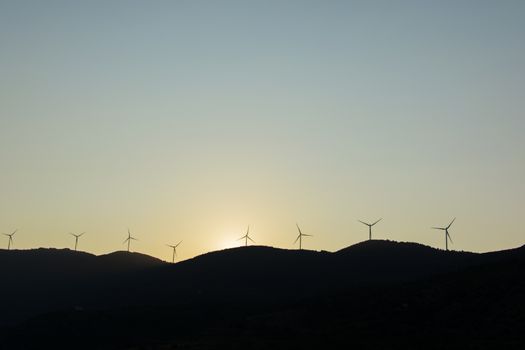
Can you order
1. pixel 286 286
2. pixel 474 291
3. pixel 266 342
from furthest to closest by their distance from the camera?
1. pixel 286 286
2. pixel 474 291
3. pixel 266 342

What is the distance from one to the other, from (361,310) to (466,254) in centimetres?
7794

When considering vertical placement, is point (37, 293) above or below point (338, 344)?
above

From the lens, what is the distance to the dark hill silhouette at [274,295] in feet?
290

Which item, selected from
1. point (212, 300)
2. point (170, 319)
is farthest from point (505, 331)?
point (212, 300)

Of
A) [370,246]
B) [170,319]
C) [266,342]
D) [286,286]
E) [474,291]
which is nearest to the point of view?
[266,342]

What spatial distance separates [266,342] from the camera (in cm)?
7731

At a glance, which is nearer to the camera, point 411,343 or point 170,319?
point 411,343

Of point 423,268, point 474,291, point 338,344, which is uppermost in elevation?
point 423,268

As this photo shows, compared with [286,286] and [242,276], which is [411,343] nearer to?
[286,286]

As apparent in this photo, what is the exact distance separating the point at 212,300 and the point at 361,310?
163ft

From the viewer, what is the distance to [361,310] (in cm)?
9569

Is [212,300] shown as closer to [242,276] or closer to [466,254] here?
[242,276]

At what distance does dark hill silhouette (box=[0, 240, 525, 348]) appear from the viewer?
3484 inches

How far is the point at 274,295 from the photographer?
144 metres
